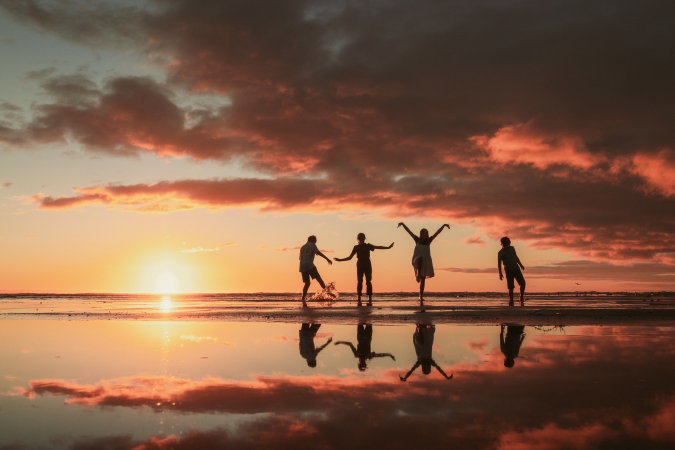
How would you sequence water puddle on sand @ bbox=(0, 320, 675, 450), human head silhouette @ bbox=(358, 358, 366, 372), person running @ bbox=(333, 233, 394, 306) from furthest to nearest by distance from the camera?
person running @ bbox=(333, 233, 394, 306) < human head silhouette @ bbox=(358, 358, 366, 372) < water puddle on sand @ bbox=(0, 320, 675, 450)

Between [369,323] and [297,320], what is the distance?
1.98 m

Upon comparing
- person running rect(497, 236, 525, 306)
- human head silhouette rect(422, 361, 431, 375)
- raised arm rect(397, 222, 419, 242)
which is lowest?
human head silhouette rect(422, 361, 431, 375)

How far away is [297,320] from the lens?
11250 millimetres

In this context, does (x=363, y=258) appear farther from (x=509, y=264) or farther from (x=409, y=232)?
(x=509, y=264)

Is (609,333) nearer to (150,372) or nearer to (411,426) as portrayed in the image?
(411,426)

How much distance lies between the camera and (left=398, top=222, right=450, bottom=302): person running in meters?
16.2

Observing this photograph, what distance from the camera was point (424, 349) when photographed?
20.3 feet

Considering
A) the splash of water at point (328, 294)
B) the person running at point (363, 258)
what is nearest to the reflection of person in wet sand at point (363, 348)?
the person running at point (363, 258)

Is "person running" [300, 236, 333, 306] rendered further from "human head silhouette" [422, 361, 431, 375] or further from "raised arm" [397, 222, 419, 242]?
"human head silhouette" [422, 361, 431, 375]

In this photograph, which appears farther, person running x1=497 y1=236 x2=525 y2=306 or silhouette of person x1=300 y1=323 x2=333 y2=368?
person running x1=497 y1=236 x2=525 y2=306

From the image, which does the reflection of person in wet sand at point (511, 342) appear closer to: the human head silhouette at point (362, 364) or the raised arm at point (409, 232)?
the human head silhouette at point (362, 364)

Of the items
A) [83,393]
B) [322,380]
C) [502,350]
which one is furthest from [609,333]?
[83,393]

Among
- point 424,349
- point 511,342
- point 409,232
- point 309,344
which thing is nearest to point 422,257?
point 409,232

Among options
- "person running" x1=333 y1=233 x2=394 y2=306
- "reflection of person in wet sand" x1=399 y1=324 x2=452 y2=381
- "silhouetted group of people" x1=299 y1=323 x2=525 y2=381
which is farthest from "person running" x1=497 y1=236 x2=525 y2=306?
"reflection of person in wet sand" x1=399 y1=324 x2=452 y2=381
